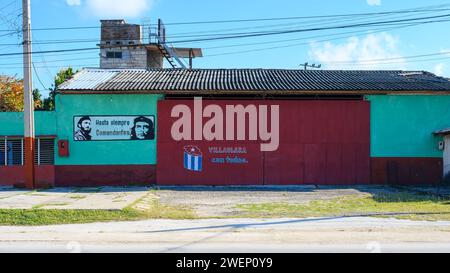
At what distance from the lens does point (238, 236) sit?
10.3 m

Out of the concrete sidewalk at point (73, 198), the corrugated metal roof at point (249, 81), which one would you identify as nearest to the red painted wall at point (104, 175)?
the concrete sidewalk at point (73, 198)

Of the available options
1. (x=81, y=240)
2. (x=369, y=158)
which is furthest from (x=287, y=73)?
(x=81, y=240)

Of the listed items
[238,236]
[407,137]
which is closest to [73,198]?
[238,236]

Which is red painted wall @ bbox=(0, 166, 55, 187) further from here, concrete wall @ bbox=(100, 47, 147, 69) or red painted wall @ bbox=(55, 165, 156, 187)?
concrete wall @ bbox=(100, 47, 147, 69)

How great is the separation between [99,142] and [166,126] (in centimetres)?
298

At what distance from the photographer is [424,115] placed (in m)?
23.5

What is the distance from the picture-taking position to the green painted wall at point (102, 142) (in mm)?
22891

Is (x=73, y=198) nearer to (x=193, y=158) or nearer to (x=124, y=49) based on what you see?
(x=193, y=158)

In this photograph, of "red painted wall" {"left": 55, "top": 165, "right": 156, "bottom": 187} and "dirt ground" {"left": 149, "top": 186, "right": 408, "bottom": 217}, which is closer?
"dirt ground" {"left": 149, "top": 186, "right": 408, "bottom": 217}

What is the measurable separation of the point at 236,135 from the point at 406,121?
7618mm

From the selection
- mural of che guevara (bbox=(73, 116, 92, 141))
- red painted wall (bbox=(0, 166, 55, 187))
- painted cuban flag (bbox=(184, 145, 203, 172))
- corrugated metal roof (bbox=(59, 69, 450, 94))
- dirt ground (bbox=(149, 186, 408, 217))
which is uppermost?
corrugated metal roof (bbox=(59, 69, 450, 94))

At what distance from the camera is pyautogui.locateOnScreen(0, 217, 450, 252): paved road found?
8.91 metres

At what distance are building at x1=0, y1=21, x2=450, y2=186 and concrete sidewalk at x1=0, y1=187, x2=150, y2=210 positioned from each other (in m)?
1.74

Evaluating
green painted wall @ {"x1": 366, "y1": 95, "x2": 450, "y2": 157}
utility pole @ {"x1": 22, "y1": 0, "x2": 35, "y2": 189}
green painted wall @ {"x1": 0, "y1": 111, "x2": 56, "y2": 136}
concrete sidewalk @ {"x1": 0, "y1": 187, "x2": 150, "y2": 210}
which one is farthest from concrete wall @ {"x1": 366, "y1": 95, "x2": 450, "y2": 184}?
utility pole @ {"x1": 22, "y1": 0, "x2": 35, "y2": 189}
